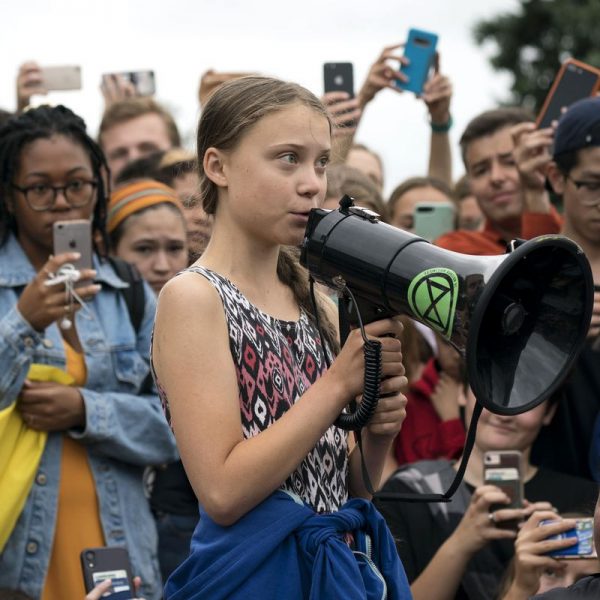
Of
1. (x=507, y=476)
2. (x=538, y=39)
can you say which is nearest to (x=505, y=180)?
(x=507, y=476)

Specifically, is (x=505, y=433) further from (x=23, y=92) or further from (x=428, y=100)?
(x=23, y=92)

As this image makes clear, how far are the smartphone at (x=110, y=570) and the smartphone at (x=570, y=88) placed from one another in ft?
8.76

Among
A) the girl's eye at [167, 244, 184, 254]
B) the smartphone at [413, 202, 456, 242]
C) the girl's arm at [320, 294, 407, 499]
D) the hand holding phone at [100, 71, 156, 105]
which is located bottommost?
the smartphone at [413, 202, 456, 242]

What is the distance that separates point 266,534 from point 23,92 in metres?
3.92

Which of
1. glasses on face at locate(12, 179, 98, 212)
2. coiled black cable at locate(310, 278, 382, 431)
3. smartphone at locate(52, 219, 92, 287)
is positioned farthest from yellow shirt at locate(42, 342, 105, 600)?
coiled black cable at locate(310, 278, 382, 431)

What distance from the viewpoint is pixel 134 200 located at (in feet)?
17.6

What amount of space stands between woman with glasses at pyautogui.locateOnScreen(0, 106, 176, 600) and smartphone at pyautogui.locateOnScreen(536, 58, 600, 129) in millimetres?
1970

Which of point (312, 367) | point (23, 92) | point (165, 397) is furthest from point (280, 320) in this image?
point (23, 92)

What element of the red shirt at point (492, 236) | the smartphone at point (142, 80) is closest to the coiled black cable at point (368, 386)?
the red shirt at point (492, 236)

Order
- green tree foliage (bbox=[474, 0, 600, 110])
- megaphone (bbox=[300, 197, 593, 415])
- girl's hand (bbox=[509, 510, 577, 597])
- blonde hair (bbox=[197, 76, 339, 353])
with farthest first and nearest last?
green tree foliage (bbox=[474, 0, 600, 110]), girl's hand (bbox=[509, 510, 577, 597]), blonde hair (bbox=[197, 76, 339, 353]), megaphone (bbox=[300, 197, 593, 415])

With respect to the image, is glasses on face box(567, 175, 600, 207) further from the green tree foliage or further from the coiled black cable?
the green tree foliage

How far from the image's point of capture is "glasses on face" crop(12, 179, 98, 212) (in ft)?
14.8

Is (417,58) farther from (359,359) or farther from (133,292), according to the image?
(359,359)

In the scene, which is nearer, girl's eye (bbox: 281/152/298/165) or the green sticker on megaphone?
the green sticker on megaphone
